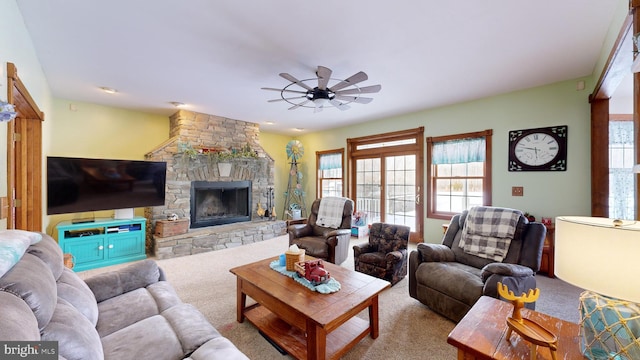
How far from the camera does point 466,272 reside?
2311 mm

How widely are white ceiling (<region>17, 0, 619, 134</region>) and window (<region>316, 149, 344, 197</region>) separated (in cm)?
264

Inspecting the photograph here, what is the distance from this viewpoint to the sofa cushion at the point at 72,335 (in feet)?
3.20

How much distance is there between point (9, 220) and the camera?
2061 millimetres

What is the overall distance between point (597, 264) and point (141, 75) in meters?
4.25

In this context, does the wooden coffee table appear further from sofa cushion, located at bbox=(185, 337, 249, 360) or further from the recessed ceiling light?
the recessed ceiling light

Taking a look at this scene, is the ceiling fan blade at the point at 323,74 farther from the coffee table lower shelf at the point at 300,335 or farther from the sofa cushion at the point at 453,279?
the coffee table lower shelf at the point at 300,335

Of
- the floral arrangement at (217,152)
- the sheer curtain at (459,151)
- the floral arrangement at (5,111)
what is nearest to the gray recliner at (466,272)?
the sheer curtain at (459,151)

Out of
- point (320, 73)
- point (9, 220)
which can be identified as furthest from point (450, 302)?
point (9, 220)

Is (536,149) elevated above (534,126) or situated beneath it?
situated beneath

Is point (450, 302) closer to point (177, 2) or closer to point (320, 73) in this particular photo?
point (320, 73)

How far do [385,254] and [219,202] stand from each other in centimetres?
379

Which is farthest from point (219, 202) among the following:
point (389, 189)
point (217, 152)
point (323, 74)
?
point (323, 74)

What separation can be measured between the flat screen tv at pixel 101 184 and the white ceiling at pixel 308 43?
1.11 meters

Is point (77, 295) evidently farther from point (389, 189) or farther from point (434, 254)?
point (389, 189)
